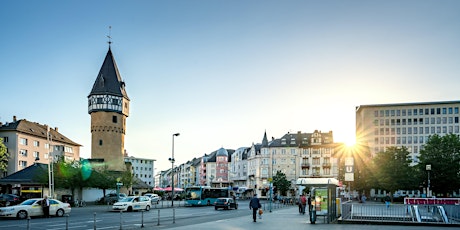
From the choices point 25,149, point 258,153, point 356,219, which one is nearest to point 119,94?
point 25,149

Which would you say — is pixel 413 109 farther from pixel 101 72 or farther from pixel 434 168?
pixel 101 72

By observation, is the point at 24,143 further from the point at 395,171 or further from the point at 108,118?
the point at 395,171

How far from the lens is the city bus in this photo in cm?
6188

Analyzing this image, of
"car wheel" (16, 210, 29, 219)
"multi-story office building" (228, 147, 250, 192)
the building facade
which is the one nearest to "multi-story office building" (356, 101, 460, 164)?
"multi-story office building" (228, 147, 250, 192)

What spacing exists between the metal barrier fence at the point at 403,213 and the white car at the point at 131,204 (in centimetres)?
2298

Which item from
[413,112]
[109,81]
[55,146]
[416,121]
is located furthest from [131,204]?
[413,112]

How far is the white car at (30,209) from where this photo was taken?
32741 mm

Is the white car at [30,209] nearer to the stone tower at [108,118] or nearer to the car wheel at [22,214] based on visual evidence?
the car wheel at [22,214]

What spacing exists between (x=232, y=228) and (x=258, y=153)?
351 ft

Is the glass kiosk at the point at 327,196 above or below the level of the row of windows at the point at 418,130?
below

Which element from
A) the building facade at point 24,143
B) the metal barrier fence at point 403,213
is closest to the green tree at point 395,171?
the metal barrier fence at point 403,213

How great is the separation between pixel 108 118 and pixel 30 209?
54.6 meters

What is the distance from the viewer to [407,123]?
132 meters

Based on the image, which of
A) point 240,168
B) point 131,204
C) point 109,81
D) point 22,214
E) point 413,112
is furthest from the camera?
point 240,168
